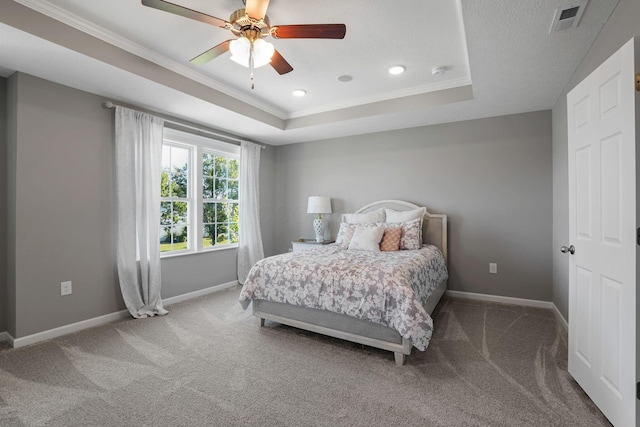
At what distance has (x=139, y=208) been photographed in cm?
341

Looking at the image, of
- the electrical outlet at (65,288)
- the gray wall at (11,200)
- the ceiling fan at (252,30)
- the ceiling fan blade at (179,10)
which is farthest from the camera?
the electrical outlet at (65,288)

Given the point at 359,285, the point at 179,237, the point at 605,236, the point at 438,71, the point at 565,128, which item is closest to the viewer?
the point at 605,236

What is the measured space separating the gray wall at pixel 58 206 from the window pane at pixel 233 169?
176cm

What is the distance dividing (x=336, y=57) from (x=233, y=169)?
2648 millimetres

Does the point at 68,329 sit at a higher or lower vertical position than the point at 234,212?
lower

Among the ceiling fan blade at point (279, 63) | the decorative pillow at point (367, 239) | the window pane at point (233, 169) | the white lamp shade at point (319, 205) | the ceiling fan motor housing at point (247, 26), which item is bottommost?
the decorative pillow at point (367, 239)

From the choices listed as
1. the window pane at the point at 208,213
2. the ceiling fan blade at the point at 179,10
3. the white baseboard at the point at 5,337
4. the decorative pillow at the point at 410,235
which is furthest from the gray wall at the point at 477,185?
the white baseboard at the point at 5,337

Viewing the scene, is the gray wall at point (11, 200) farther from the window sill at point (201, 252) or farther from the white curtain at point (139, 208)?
the window sill at point (201, 252)

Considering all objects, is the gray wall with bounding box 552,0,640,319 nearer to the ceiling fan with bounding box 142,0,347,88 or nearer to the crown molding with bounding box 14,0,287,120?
the ceiling fan with bounding box 142,0,347,88

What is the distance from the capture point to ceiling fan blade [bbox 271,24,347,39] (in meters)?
1.87

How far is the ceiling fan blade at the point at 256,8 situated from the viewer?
1.83m

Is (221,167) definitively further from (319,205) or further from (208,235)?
(319,205)

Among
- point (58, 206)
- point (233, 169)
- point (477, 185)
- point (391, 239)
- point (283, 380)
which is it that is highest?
point (233, 169)

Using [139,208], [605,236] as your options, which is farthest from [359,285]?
[139,208]
